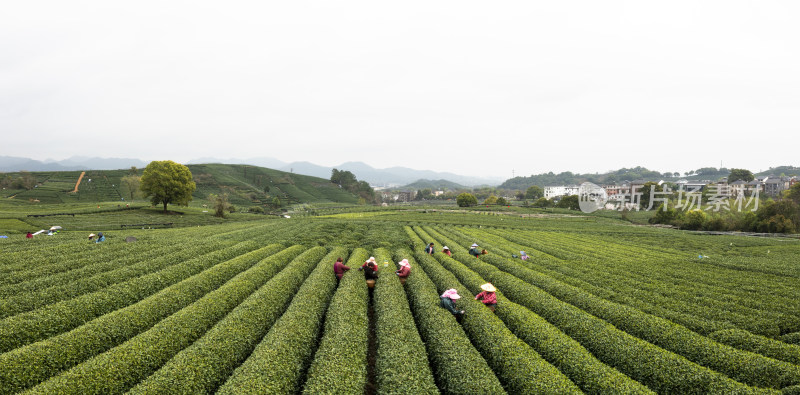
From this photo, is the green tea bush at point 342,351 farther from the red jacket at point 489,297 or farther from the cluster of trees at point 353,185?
the cluster of trees at point 353,185

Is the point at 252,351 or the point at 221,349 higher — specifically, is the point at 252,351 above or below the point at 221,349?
below

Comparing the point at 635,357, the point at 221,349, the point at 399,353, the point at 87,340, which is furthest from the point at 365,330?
the point at 635,357

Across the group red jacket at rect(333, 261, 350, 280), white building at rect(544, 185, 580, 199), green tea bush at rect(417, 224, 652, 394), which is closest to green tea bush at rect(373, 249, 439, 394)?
green tea bush at rect(417, 224, 652, 394)

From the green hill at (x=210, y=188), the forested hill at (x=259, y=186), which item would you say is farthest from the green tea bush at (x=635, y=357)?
the forested hill at (x=259, y=186)

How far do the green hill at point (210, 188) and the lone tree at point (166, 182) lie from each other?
3874cm

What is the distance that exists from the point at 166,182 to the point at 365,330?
181 feet

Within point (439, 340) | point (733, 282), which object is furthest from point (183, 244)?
point (733, 282)

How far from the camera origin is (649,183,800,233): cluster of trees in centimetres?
4756

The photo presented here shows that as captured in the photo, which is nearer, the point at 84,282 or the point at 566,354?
the point at 566,354

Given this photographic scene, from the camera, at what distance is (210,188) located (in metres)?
112

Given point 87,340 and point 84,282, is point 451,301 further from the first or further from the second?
point 84,282

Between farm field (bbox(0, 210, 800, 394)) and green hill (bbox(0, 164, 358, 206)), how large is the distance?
3283 inches

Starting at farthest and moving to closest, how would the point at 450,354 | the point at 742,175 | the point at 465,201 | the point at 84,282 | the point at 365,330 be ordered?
the point at 742,175 → the point at 465,201 → the point at 84,282 → the point at 365,330 → the point at 450,354

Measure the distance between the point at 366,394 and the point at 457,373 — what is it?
292 centimetres
